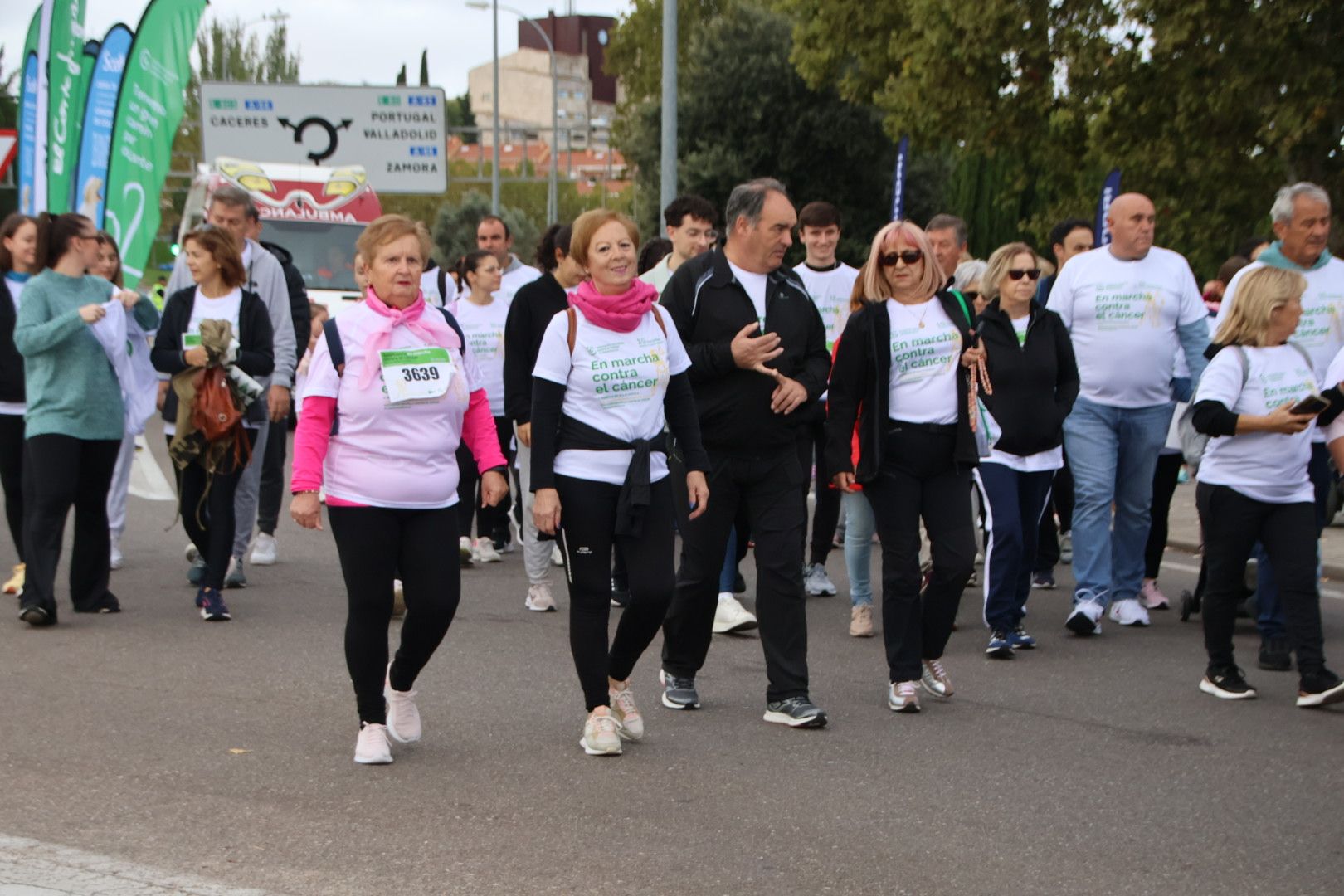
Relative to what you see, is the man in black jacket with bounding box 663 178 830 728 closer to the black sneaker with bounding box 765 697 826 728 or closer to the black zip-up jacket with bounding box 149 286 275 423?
the black sneaker with bounding box 765 697 826 728

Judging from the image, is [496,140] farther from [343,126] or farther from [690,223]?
[690,223]

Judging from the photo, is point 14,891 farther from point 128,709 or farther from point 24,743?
point 128,709

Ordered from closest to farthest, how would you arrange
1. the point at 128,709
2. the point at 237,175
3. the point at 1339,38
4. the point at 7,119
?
the point at 128,709 < the point at 1339,38 < the point at 237,175 < the point at 7,119

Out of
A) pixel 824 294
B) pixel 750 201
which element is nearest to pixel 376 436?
pixel 750 201

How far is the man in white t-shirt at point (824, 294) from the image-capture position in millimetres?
9516

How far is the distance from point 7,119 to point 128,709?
1957 inches

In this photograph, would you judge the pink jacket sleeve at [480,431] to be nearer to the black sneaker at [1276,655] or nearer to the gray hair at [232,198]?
the black sneaker at [1276,655]

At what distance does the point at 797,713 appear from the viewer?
21.8 ft

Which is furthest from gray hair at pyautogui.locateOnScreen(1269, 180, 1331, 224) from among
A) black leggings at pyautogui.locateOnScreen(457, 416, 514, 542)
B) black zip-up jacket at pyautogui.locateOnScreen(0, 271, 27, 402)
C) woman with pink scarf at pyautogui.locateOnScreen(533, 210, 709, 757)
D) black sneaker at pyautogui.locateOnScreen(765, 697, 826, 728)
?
black zip-up jacket at pyautogui.locateOnScreen(0, 271, 27, 402)

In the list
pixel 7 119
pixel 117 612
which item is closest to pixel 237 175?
pixel 117 612

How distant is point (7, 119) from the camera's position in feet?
172

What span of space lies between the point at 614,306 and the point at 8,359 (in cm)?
426

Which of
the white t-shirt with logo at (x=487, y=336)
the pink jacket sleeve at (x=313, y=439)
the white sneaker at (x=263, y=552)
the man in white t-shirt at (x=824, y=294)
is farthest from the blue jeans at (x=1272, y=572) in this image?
the white sneaker at (x=263, y=552)

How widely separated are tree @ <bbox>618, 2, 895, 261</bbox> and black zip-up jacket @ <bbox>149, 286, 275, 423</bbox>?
95.4 feet
